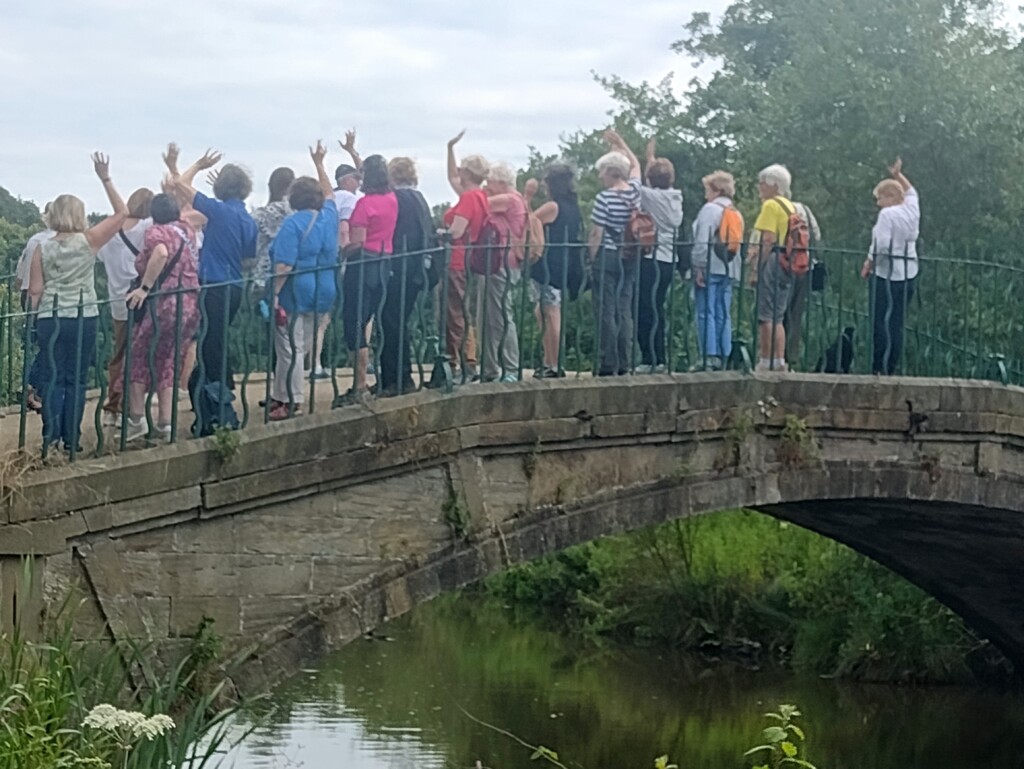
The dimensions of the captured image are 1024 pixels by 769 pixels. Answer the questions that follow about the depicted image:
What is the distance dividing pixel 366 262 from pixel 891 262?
3.58 m

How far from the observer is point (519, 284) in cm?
946

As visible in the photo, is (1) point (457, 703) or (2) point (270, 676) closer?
(2) point (270, 676)

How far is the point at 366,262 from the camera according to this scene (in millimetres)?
8430

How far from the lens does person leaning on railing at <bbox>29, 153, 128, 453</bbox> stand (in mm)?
7754

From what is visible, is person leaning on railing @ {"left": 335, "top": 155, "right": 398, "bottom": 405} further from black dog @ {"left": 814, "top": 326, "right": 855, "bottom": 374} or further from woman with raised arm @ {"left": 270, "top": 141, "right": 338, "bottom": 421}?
black dog @ {"left": 814, "top": 326, "right": 855, "bottom": 374}

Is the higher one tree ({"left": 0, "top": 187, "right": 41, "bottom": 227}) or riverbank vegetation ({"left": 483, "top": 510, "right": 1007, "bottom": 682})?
tree ({"left": 0, "top": 187, "right": 41, "bottom": 227})

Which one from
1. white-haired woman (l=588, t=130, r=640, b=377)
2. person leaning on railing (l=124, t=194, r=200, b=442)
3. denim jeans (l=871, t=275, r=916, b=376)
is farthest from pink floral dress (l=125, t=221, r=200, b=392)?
denim jeans (l=871, t=275, r=916, b=376)

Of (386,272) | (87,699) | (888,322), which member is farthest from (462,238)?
(87,699)

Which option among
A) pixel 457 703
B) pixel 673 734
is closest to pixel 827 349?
pixel 673 734

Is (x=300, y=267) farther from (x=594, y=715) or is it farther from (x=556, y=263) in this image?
(x=594, y=715)

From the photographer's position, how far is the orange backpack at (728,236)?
9.81 m

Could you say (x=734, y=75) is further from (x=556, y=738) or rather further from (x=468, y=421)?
(x=468, y=421)

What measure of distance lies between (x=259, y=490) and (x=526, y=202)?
2472 millimetres

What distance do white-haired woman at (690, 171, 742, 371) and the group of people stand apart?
0.4 inches
